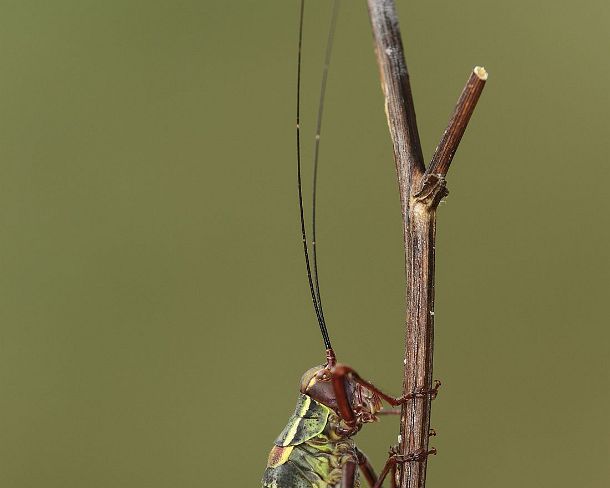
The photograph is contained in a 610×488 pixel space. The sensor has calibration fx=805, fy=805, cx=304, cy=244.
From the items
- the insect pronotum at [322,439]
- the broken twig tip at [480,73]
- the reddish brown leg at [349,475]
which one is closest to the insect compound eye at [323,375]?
the insect pronotum at [322,439]

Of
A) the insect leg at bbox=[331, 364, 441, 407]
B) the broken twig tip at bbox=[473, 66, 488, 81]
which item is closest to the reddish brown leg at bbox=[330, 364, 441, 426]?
the insect leg at bbox=[331, 364, 441, 407]

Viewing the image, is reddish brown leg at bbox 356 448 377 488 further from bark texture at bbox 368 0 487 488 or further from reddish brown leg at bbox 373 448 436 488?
bark texture at bbox 368 0 487 488

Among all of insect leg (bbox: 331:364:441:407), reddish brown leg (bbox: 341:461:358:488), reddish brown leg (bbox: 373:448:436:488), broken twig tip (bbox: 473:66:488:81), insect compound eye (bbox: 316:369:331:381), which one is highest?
broken twig tip (bbox: 473:66:488:81)

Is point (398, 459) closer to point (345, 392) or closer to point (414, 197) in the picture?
point (345, 392)

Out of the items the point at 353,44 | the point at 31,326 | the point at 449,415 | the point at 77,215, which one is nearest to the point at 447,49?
the point at 353,44

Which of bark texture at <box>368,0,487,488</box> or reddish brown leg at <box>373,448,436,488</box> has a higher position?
bark texture at <box>368,0,487,488</box>

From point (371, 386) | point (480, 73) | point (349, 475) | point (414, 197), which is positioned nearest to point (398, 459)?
point (371, 386)
